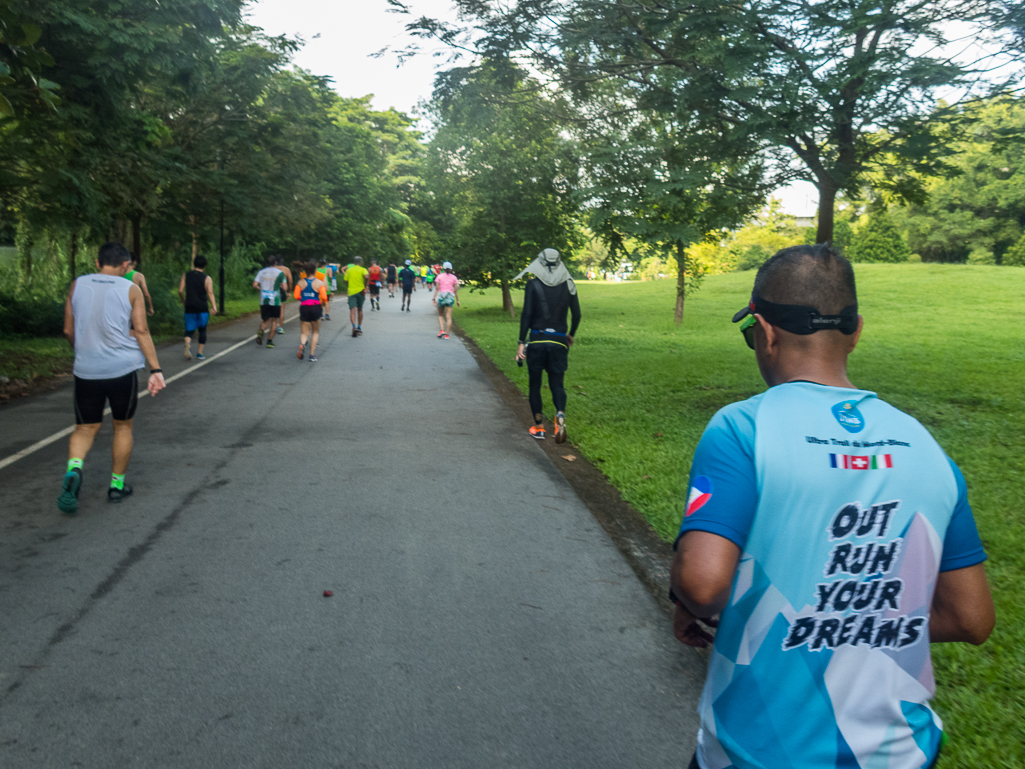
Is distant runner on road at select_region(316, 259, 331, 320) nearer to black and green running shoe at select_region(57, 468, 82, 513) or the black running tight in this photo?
the black running tight

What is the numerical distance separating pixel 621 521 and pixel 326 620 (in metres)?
2.86

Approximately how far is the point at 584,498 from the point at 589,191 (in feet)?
15.2

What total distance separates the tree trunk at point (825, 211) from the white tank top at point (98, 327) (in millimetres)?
7630

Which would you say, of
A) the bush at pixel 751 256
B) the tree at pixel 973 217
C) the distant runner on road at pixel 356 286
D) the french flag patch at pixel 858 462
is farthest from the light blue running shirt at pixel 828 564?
the bush at pixel 751 256

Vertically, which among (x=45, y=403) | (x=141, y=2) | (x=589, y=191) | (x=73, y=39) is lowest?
(x=45, y=403)

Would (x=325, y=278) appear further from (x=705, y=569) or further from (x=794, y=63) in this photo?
(x=705, y=569)

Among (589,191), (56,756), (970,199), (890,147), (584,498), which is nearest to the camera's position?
(56,756)

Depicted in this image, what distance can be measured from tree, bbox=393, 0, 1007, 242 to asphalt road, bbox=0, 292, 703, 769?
4.27 m

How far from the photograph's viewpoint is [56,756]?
3.20m

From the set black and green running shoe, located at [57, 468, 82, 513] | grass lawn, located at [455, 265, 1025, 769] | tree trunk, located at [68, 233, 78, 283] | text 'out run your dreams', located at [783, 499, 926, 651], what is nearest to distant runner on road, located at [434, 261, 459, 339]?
grass lawn, located at [455, 265, 1025, 769]

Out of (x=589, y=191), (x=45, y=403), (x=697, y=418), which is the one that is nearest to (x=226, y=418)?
(x=45, y=403)

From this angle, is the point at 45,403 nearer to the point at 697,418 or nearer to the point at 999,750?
the point at 697,418

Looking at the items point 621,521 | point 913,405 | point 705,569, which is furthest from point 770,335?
point 913,405

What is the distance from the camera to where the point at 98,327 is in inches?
259
